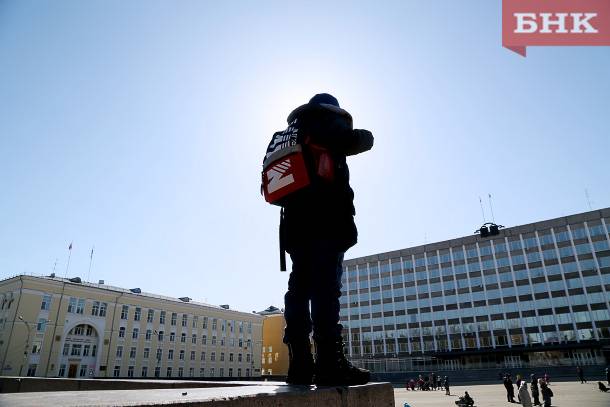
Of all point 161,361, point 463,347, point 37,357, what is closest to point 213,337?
point 161,361

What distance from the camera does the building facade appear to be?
70312 millimetres

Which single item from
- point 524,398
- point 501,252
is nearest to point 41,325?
point 524,398

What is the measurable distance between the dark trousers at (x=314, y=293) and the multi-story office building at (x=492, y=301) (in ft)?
206

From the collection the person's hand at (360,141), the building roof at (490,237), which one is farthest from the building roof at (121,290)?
the person's hand at (360,141)

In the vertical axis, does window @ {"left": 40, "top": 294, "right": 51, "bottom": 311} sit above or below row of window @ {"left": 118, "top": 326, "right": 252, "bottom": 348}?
above

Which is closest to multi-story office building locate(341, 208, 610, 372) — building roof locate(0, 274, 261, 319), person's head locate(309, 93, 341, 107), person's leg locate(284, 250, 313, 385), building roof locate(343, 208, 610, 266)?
building roof locate(343, 208, 610, 266)

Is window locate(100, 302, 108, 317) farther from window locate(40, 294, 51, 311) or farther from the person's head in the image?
the person's head

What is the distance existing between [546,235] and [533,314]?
1334cm

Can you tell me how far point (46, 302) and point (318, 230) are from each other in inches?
1980

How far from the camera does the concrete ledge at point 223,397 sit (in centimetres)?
124

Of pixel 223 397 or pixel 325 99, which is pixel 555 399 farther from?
pixel 223 397

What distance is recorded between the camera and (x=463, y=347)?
213ft

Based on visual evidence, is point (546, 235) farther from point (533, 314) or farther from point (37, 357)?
point (37, 357)

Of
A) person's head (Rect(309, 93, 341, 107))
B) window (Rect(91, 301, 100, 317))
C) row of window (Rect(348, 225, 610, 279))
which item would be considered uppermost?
row of window (Rect(348, 225, 610, 279))
